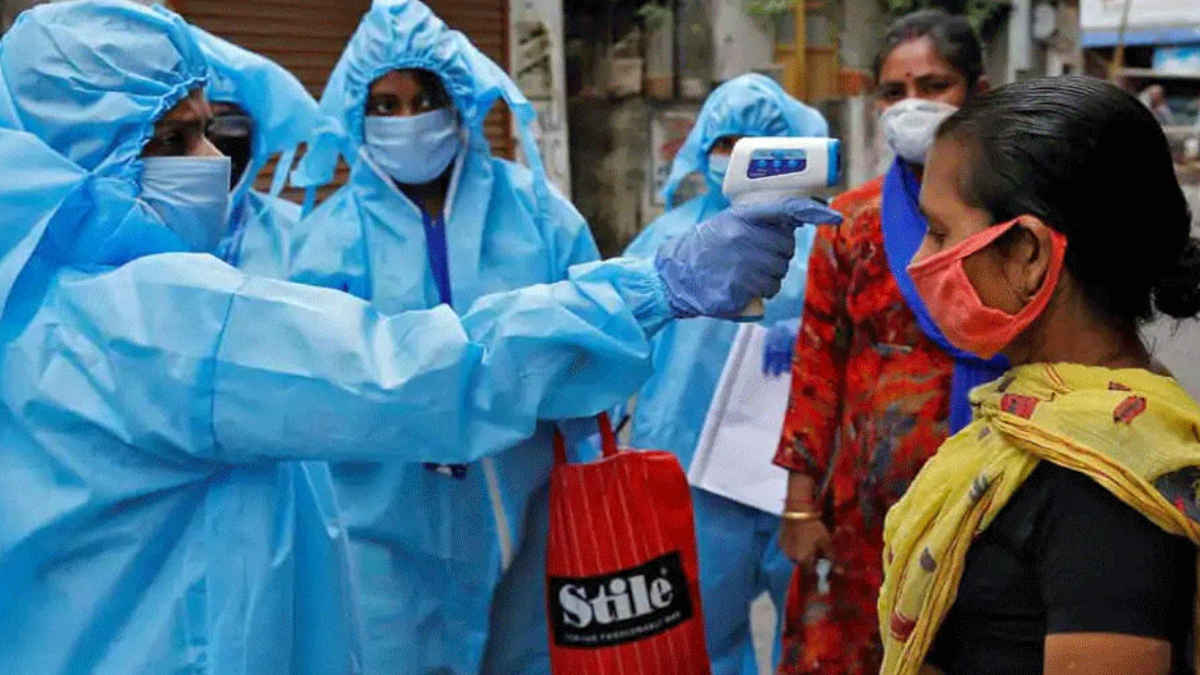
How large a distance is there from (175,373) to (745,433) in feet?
6.14

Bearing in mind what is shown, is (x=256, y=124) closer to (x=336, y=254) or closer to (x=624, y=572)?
(x=336, y=254)

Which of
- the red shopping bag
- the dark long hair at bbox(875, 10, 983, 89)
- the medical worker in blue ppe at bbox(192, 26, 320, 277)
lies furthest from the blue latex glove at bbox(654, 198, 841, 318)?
the medical worker in blue ppe at bbox(192, 26, 320, 277)

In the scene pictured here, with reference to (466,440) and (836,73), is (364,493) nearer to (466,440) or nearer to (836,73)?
(466,440)

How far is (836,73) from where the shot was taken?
32.3ft

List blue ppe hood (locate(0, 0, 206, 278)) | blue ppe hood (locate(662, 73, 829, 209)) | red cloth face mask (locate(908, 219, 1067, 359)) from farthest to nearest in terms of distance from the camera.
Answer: blue ppe hood (locate(662, 73, 829, 209)) < blue ppe hood (locate(0, 0, 206, 278)) < red cloth face mask (locate(908, 219, 1067, 359))

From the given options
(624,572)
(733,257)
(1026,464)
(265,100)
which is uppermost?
(265,100)

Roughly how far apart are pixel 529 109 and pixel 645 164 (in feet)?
23.0

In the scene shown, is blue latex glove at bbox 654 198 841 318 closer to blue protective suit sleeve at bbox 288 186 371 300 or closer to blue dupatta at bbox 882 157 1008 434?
blue dupatta at bbox 882 157 1008 434

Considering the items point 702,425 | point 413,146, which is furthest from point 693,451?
point 413,146

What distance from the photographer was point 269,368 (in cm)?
156

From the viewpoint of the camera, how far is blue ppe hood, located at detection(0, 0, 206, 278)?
5.60 feet

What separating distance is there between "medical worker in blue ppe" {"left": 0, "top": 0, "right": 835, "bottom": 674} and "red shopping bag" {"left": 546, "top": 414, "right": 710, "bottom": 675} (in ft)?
1.41

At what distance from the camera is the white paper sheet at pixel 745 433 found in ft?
10.3

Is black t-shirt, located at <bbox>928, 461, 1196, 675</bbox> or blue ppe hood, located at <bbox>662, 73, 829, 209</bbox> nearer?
black t-shirt, located at <bbox>928, 461, 1196, 675</bbox>
